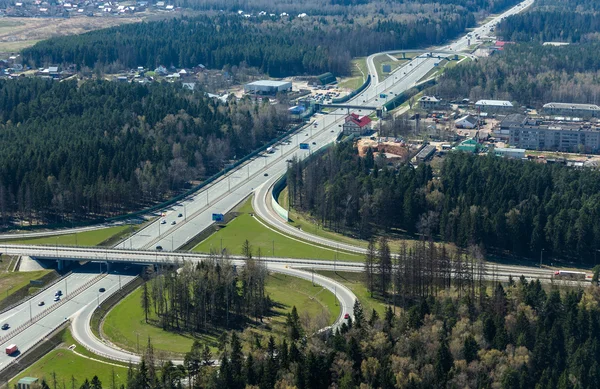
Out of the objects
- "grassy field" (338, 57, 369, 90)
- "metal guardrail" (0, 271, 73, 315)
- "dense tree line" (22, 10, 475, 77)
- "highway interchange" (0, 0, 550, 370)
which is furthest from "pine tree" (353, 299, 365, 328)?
"dense tree line" (22, 10, 475, 77)

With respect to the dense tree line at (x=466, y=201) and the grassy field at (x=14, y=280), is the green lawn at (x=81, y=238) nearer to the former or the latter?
the grassy field at (x=14, y=280)

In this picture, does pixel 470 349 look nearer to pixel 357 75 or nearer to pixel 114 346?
pixel 114 346

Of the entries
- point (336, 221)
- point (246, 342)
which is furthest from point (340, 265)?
point (246, 342)

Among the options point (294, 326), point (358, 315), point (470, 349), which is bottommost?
point (470, 349)

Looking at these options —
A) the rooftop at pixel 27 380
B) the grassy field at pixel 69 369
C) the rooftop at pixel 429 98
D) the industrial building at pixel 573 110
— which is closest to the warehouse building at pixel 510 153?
the industrial building at pixel 573 110

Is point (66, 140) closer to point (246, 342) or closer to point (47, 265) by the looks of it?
point (47, 265)

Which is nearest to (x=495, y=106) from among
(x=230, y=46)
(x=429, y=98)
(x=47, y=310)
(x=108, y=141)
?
(x=429, y=98)

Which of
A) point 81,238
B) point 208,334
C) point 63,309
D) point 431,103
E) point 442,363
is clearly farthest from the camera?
point 431,103

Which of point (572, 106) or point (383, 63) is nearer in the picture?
point (572, 106)
